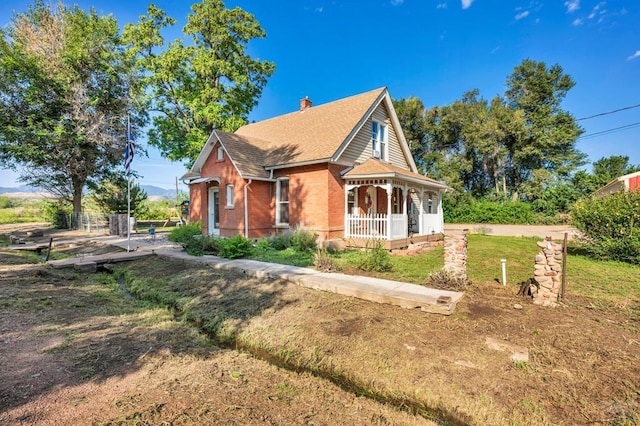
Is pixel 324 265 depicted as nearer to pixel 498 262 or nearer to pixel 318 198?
pixel 318 198

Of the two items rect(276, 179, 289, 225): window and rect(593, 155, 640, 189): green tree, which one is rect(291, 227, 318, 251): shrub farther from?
rect(593, 155, 640, 189): green tree

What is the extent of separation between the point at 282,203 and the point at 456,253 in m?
9.44

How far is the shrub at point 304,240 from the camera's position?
11.7 meters

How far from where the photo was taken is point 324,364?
4.12 meters

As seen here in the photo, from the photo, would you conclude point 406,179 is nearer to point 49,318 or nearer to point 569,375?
point 569,375

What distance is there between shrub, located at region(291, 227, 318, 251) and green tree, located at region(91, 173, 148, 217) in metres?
19.3

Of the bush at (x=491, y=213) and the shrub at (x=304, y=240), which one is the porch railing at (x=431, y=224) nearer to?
the shrub at (x=304, y=240)

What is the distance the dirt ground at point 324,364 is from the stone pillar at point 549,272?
23cm

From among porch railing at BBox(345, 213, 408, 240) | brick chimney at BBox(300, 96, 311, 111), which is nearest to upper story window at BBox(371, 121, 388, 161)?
porch railing at BBox(345, 213, 408, 240)

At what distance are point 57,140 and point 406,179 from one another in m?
24.2

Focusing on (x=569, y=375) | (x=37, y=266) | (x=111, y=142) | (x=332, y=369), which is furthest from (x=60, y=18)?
(x=569, y=375)

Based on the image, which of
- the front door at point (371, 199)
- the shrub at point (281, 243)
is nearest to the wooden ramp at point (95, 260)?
the shrub at point (281, 243)

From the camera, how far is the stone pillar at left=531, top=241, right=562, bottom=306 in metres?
5.38

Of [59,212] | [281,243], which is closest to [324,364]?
[281,243]
